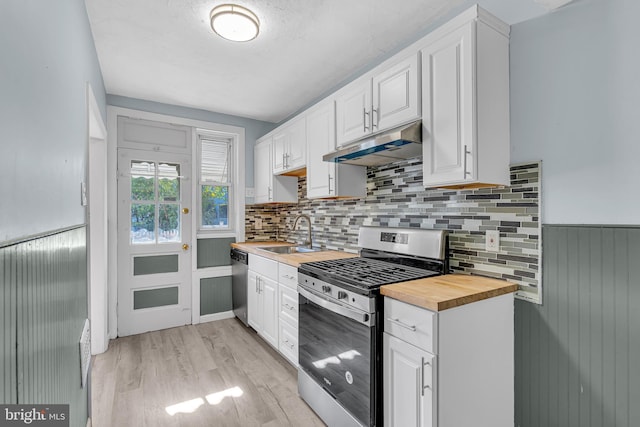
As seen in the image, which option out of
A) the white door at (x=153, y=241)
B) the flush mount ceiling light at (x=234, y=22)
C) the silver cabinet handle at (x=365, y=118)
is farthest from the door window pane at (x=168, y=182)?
the silver cabinet handle at (x=365, y=118)

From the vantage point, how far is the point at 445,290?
148cm

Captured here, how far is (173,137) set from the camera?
11.4 feet

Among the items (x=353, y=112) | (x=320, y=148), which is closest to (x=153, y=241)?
(x=320, y=148)

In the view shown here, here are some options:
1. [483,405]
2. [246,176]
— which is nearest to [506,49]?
[483,405]

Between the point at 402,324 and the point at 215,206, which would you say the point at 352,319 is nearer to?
the point at 402,324

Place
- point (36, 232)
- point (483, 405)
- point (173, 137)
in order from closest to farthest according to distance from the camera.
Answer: point (36, 232) < point (483, 405) < point (173, 137)

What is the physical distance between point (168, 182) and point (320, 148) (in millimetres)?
1911

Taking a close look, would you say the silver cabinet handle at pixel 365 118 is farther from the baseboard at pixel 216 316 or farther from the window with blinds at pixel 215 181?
the baseboard at pixel 216 316

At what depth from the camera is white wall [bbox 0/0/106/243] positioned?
2.54ft

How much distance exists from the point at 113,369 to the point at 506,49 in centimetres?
360

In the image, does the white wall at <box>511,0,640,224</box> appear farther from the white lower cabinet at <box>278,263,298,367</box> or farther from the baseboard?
the baseboard

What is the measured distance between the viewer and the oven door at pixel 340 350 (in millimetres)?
1559

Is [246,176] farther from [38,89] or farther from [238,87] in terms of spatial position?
[38,89]

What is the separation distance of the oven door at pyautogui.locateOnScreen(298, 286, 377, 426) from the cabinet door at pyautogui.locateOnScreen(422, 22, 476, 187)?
2.90ft
